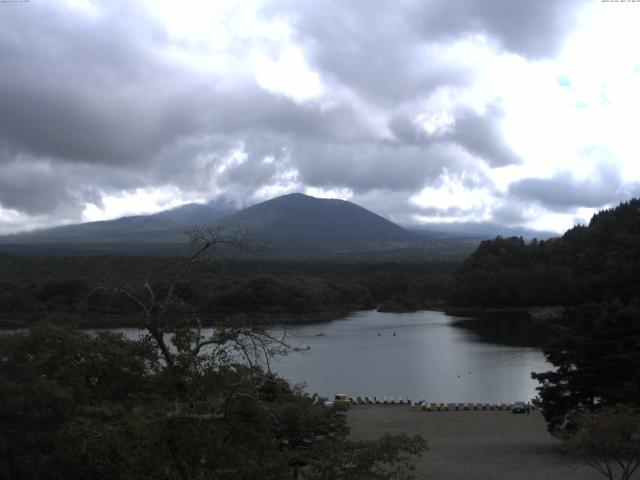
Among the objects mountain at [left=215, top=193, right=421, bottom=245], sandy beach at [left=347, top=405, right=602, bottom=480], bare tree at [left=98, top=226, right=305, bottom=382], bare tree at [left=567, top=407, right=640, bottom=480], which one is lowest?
sandy beach at [left=347, top=405, right=602, bottom=480]

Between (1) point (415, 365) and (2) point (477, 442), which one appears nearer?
(2) point (477, 442)

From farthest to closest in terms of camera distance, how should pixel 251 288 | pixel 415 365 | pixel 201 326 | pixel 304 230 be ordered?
pixel 304 230 → pixel 251 288 → pixel 415 365 → pixel 201 326

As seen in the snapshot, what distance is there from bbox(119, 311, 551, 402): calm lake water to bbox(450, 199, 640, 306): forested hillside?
855 cm

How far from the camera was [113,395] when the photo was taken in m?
Answer: 7.86

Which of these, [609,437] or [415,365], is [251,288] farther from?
[609,437]

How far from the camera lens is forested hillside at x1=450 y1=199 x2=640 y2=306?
45.5 meters

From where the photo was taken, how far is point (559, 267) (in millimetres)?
50406

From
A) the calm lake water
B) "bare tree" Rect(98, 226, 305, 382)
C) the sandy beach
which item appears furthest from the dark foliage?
"bare tree" Rect(98, 226, 305, 382)

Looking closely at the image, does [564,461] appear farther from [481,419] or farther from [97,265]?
[97,265]

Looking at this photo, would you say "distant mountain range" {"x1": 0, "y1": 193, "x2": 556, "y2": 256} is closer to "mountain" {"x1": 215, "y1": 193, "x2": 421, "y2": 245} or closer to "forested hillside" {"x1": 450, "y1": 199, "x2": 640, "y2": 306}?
"mountain" {"x1": 215, "y1": 193, "x2": 421, "y2": 245}

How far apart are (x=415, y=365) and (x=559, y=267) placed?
26351 mm

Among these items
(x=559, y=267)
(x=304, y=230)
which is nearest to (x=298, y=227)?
(x=304, y=230)

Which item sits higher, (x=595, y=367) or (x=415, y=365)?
(x=595, y=367)

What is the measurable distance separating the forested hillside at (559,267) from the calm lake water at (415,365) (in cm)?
855
